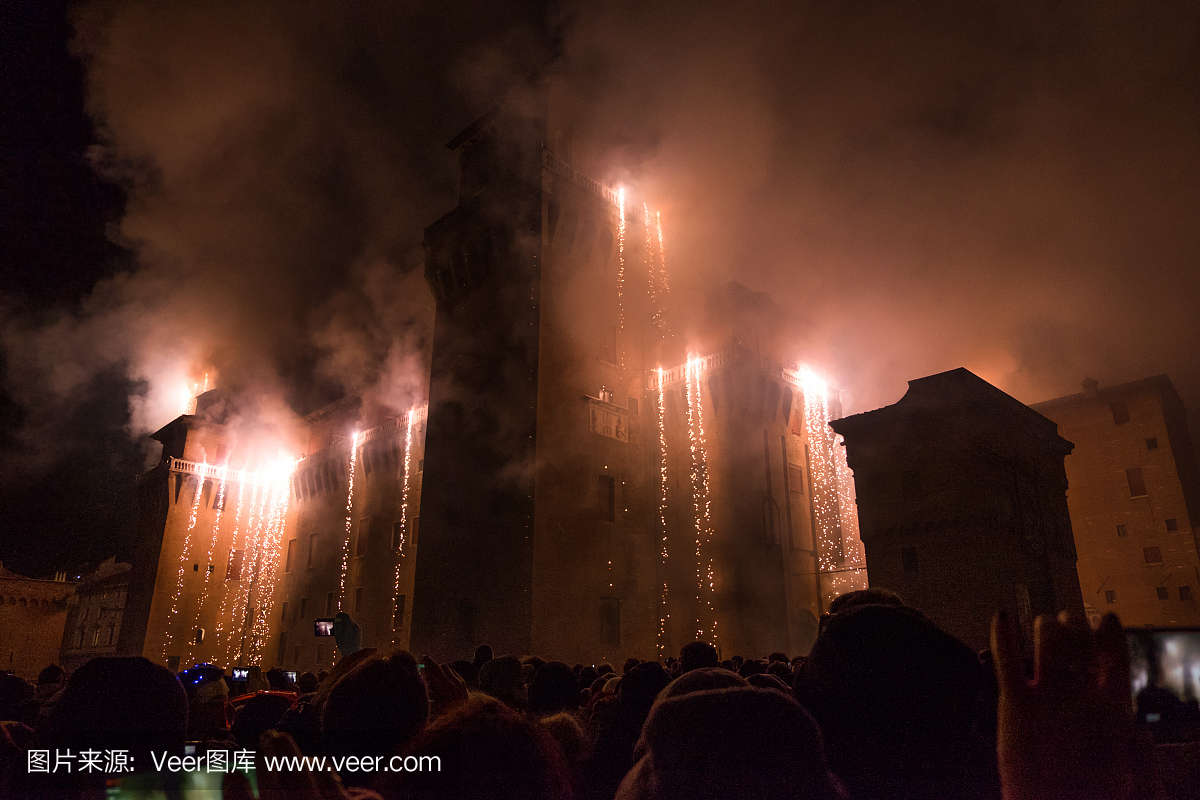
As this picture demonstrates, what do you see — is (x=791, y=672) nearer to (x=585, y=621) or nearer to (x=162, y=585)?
(x=585, y=621)

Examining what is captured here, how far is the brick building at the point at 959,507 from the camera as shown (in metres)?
15.7

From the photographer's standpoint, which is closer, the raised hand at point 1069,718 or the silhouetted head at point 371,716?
the raised hand at point 1069,718

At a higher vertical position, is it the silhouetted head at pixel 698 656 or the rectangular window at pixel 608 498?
the rectangular window at pixel 608 498

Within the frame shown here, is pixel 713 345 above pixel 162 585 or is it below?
above

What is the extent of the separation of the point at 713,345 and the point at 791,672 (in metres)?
19.2

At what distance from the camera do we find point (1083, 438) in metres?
30.6

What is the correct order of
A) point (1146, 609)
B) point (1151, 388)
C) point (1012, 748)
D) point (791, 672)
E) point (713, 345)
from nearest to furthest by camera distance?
point (1012, 748), point (791, 672), point (713, 345), point (1146, 609), point (1151, 388)

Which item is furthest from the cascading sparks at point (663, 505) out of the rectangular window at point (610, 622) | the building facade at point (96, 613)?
the building facade at point (96, 613)

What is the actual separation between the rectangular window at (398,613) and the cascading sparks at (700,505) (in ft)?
36.6

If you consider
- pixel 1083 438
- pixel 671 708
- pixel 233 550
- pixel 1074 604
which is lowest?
pixel 671 708

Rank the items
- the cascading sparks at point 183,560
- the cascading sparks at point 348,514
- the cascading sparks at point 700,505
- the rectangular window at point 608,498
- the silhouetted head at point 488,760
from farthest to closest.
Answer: the cascading sparks at point 183,560
the cascading sparks at point 348,514
the cascading sparks at point 700,505
the rectangular window at point 608,498
the silhouetted head at point 488,760

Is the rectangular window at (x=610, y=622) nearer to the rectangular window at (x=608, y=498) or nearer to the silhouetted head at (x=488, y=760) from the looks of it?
the rectangular window at (x=608, y=498)

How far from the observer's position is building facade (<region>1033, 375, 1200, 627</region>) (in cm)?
2662

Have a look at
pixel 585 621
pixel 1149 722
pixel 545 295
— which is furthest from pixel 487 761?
pixel 545 295
